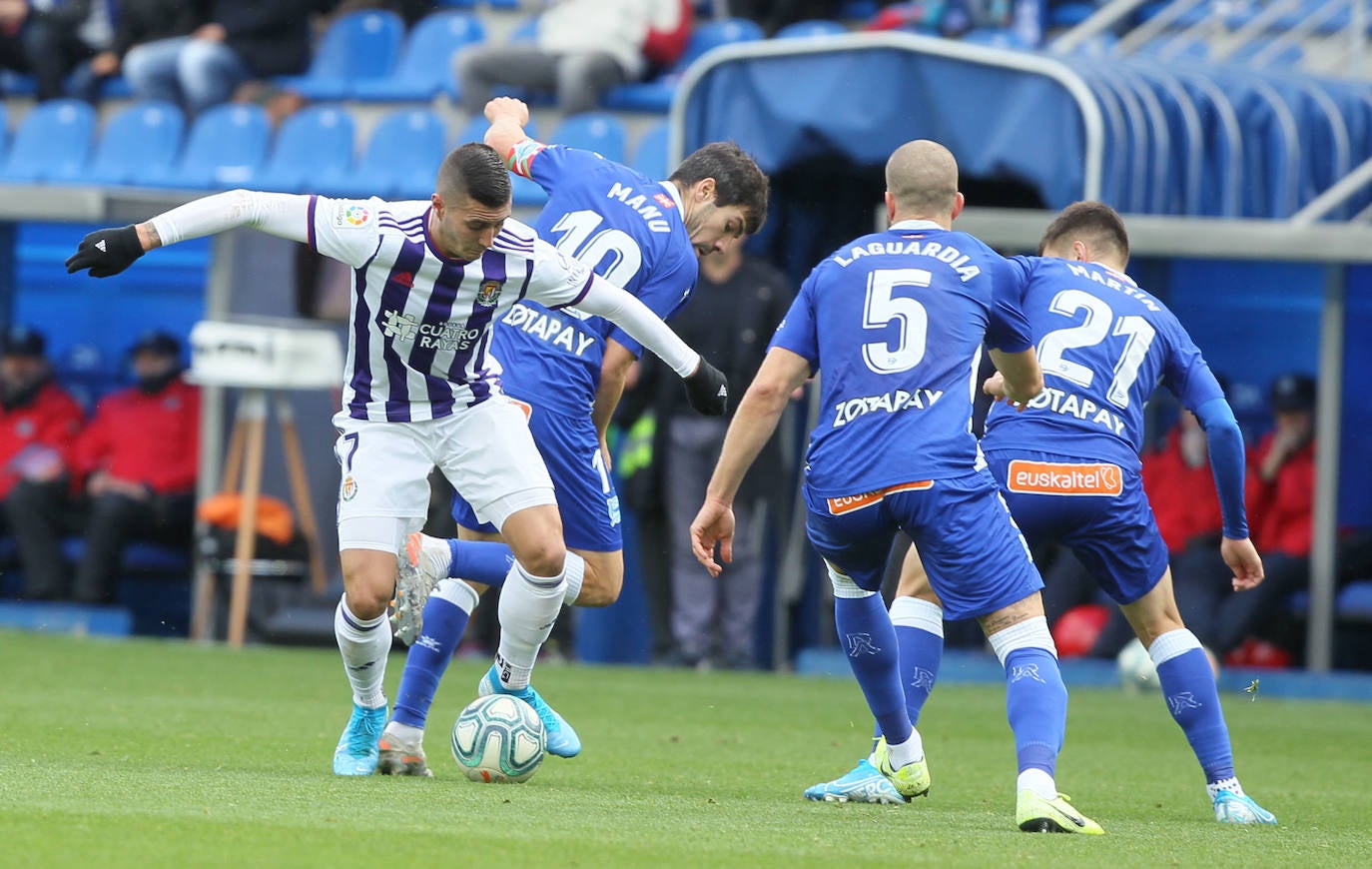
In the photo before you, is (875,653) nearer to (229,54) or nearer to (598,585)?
(598,585)

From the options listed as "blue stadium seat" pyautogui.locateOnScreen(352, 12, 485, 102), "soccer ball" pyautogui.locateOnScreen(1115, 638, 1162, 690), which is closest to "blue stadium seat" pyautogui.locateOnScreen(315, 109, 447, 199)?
"blue stadium seat" pyautogui.locateOnScreen(352, 12, 485, 102)

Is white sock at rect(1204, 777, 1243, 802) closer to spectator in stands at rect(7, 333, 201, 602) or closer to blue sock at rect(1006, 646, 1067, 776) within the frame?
blue sock at rect(1006, 646, 1067, 776)

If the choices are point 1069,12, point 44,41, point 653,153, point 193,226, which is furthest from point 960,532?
point 44,41

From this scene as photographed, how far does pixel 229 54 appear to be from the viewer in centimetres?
1638

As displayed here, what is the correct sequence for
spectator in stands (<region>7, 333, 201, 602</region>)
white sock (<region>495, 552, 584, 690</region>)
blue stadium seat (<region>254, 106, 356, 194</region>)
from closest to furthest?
1. white sock (<region>495, 552, 584, 690</region>)
2. spectator in stands (<region>7, 333, 201, 602</region>)
3. blue stadium seat (<region>254, 106, 356, 194</region>)

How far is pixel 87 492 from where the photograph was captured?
13703 mm

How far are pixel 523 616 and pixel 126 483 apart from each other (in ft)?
25.6

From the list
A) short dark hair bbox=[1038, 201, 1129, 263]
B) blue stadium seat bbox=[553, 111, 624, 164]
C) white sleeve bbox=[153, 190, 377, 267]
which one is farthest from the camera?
blue stadium seat bbox=[553, 111, 624, 164]

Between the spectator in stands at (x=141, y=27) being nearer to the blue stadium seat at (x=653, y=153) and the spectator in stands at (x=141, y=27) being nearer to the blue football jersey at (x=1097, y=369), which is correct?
the blue stadium seat at (x=653, y=153)

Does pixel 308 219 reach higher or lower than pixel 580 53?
lower

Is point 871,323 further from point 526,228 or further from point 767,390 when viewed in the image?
point 526,228

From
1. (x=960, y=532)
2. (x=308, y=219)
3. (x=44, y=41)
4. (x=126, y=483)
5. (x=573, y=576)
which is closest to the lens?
(x=960, y=532)

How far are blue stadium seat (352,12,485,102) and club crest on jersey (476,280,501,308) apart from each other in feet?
33.3

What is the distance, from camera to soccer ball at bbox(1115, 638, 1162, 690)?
11.5m
